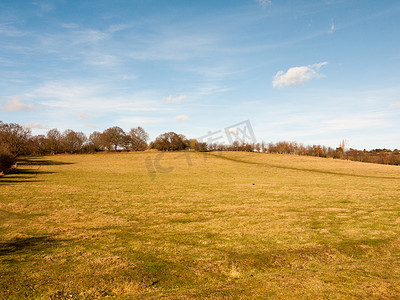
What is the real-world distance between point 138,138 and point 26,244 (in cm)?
9815

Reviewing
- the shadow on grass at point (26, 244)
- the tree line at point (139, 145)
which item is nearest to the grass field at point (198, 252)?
the shadow on grass at point (26, 244)

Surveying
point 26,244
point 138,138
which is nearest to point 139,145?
point 138,138

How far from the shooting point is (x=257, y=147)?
127875 millimetres

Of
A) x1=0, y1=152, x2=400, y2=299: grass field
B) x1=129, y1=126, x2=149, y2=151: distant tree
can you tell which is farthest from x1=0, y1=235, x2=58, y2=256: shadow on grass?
x1=129, y1=126, x2=149, y2=151: distant tree

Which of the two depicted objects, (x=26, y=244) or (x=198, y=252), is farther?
(x=26, y=244)

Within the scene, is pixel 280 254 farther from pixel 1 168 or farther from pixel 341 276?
pixel 1 168

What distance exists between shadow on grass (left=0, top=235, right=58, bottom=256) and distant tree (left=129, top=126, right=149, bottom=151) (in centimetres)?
9622

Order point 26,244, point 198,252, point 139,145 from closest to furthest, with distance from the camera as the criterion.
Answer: point 198,252 < point 26,244 < point 139,145

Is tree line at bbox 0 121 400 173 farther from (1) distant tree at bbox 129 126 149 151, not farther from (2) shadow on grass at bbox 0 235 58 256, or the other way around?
(2) shadow on grass at bbox 0 235 58 256

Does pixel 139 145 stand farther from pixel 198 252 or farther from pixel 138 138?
pixel 198 252

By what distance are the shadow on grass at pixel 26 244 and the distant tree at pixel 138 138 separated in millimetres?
96216

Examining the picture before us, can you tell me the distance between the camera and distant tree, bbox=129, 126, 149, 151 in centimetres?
10314

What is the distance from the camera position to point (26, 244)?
852 cm

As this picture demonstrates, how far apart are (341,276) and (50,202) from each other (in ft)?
59.7
